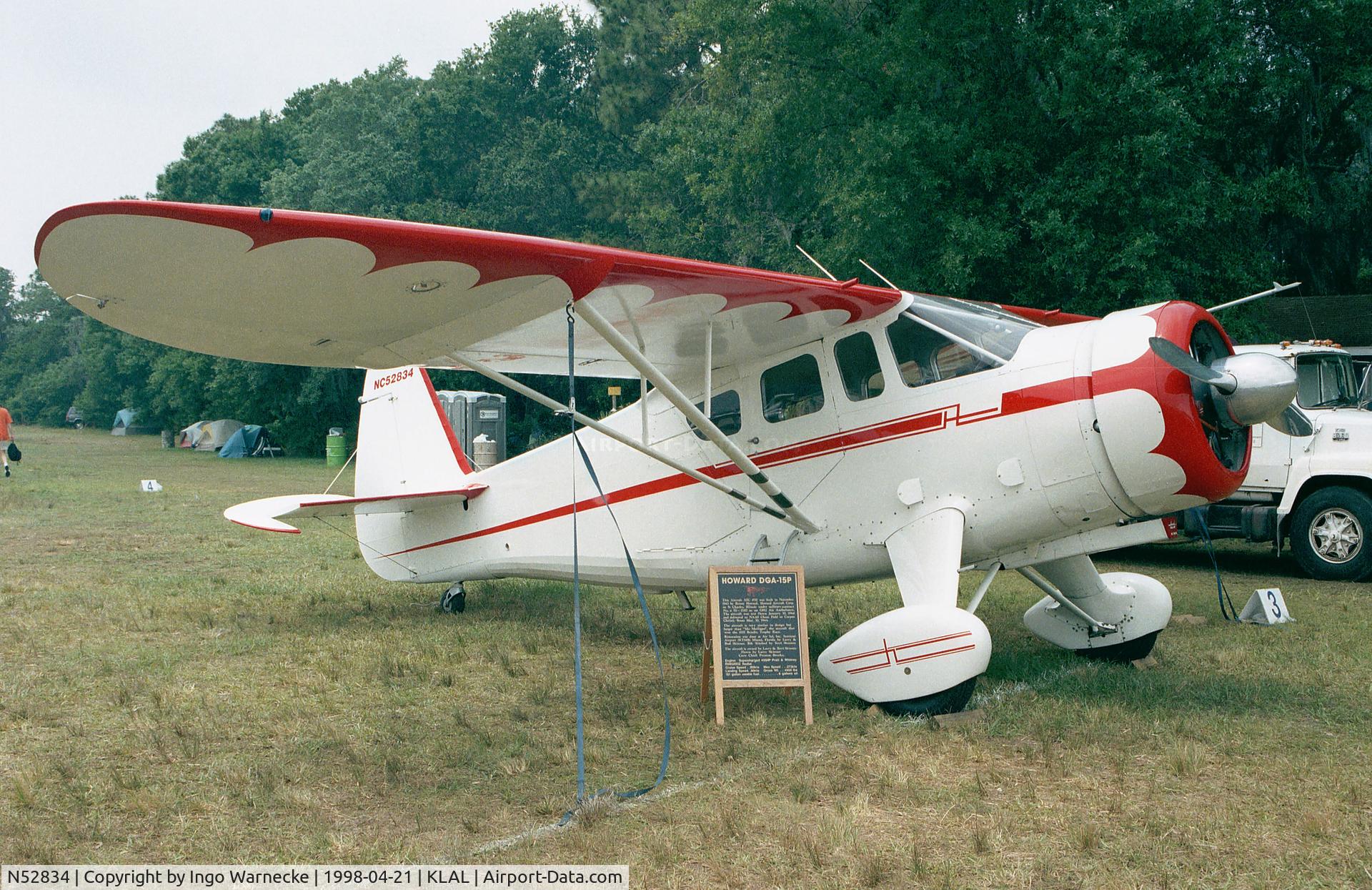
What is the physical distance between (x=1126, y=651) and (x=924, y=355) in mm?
2568

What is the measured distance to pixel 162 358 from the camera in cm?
5184

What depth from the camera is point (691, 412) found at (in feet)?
19.3

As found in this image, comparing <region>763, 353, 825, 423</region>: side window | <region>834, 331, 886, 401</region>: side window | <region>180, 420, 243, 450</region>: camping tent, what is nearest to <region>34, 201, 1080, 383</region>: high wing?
<region>834, 331, 886, 401</region>: side window

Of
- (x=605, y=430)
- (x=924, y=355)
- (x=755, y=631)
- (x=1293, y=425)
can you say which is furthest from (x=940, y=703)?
(x=1293, y=425)

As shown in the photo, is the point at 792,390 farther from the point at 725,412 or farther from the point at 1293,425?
the point at 1293,425

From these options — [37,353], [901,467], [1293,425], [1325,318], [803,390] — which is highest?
[37,353]

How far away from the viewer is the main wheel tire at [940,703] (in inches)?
214

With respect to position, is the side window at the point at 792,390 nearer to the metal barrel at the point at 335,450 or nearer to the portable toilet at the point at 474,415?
the portable toilet at the point at 474,415

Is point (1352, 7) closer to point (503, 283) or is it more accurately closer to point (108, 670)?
point (503, 283)

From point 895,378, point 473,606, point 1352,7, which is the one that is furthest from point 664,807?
point 1352,7

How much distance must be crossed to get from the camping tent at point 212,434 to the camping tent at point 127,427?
80.4ft

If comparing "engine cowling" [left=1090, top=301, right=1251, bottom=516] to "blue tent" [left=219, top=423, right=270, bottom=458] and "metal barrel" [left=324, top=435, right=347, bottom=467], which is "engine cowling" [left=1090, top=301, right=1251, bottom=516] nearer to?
"metal barrel" [left=324, top=435, right=347, bottom=467]

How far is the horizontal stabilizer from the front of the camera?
8125mm
